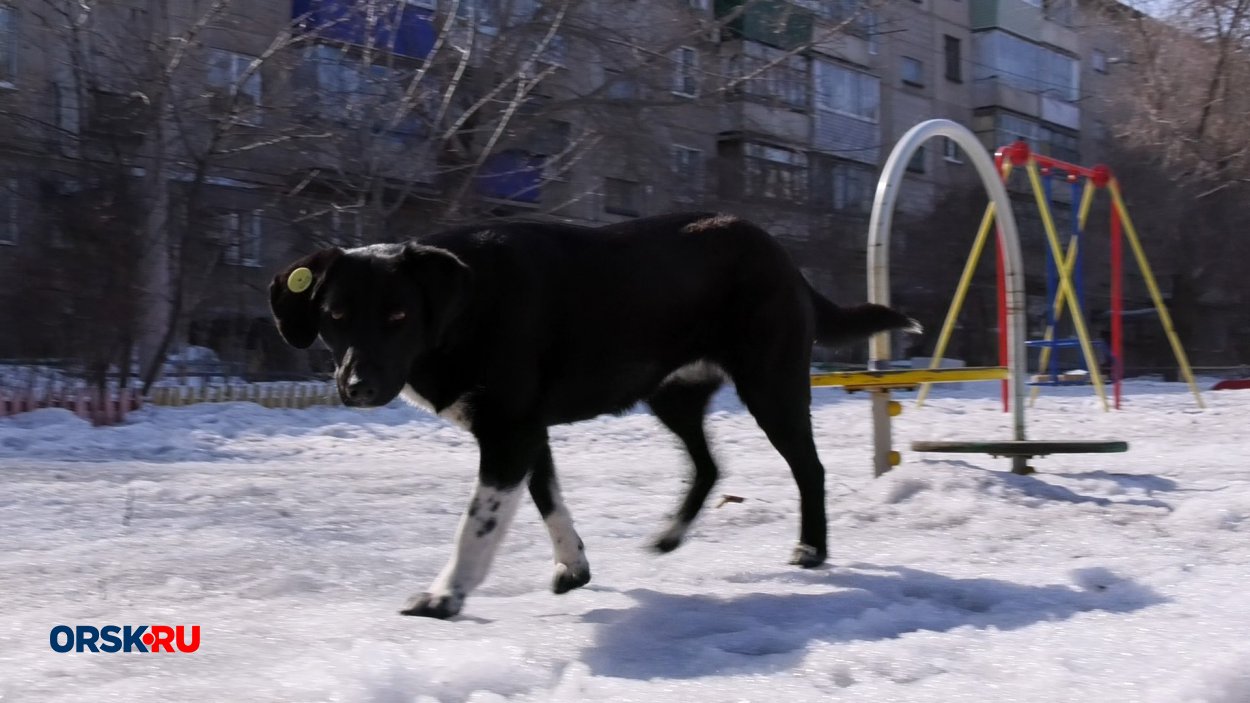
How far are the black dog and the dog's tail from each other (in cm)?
2

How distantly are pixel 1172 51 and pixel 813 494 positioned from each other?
20050 millimetres

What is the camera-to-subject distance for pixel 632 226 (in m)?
4.30

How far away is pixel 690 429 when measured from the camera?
4715mm

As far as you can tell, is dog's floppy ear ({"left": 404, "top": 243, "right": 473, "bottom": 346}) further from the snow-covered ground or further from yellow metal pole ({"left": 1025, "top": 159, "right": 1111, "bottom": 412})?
yellow metal pole ({"left": 1025, "top": 159, "right": 1111, "bottom": 412})

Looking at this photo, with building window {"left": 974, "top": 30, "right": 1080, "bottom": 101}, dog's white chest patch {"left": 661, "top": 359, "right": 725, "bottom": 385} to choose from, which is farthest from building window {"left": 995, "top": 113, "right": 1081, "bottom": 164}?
dog's white chest patch {"left": 661, "top": 359, "right": 725, "bottom": 385}

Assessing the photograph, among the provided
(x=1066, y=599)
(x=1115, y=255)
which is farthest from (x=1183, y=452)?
(x=1066, y=599)

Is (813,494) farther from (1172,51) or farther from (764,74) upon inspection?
(1172,51)

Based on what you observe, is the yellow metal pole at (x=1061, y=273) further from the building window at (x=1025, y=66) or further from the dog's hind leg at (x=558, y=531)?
the building window at (x=1025, y=66)

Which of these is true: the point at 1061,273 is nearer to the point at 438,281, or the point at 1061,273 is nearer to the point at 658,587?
the point at 658,587

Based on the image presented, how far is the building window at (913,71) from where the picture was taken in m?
36.0

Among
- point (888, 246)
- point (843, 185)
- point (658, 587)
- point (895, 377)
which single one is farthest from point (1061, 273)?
point (843, 185)

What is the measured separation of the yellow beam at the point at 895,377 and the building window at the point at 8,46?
12002 millimetres

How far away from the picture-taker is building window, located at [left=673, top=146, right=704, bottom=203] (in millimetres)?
22672

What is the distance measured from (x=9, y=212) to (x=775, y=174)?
16.5 metres
